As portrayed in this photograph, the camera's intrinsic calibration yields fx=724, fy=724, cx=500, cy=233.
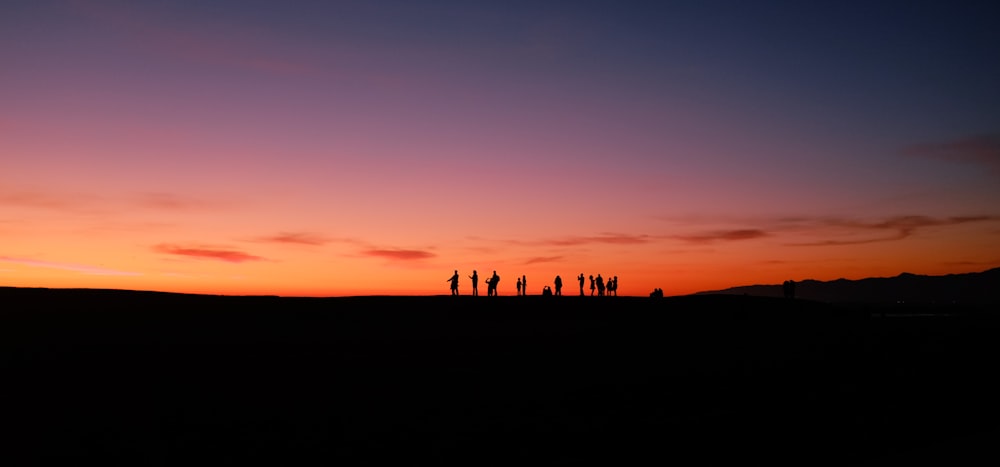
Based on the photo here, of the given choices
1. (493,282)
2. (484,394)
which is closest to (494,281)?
(493,282)

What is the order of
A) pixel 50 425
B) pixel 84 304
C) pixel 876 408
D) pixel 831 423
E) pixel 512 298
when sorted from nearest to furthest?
pixel 50 425 → pixel 831 423 → pixel 876 408 → pixel 84 304 → pixel 512 298

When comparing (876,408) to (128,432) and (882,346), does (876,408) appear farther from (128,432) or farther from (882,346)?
(128,432)

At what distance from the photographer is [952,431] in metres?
14.1

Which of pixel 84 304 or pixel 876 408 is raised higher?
pixel 84 304

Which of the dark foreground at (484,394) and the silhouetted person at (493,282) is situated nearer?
the dark foreground at (484,394)

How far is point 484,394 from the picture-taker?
17.2 meters

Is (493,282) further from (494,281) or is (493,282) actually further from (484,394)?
(484,394)

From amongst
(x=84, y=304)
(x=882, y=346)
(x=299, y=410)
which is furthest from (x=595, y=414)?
(x=84, y=304)

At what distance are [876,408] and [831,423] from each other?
228 centimetres

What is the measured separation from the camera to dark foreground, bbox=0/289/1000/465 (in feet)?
41.5

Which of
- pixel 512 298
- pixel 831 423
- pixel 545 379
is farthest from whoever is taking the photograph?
pixel 512 298

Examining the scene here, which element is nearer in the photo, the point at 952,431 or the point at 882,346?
the point at 952,431

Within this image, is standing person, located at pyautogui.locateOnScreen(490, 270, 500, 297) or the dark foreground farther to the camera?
standing person, located at pyautogui.locateOnScreen(490, 270, 500, 297)

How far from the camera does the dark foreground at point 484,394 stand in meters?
12.7
